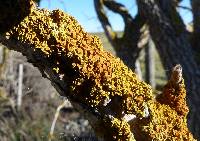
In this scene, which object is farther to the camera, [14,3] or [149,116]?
[149,116]

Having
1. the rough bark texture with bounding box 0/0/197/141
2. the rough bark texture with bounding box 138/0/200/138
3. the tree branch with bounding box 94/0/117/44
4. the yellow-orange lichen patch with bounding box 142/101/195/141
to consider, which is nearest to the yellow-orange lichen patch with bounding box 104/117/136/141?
the rough bark texture with bounding box 0/0/197/141

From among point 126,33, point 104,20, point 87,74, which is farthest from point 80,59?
point 104,20

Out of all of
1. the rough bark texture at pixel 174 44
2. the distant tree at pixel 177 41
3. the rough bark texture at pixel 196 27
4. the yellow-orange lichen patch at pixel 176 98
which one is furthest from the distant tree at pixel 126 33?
the yellow-orange lichen patch at pixel 176 98

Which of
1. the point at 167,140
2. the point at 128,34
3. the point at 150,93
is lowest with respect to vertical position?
the point at 167,140

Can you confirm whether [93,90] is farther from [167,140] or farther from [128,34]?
[128,34]

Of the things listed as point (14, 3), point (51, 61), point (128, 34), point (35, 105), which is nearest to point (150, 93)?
point (51, 61)

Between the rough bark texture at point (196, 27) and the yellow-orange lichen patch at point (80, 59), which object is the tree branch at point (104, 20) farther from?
the yellow-orange lichen patch at point (80, 59)

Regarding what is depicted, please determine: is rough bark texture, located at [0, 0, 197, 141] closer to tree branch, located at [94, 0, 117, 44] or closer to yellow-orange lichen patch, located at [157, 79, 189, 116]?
yellow-orange lichen patch, located at [157, 79, 189, 116]
